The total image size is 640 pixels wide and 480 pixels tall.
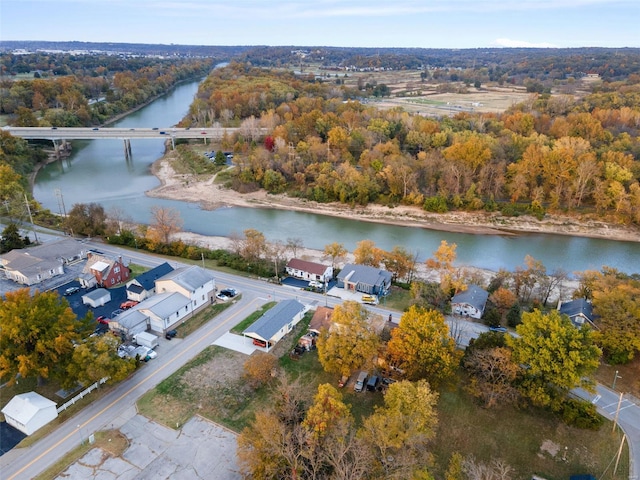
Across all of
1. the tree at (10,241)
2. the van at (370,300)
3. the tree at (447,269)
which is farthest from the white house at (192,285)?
the tree at (10,241)

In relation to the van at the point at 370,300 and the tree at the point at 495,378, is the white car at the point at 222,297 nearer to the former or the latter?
the van at the point at 370,300

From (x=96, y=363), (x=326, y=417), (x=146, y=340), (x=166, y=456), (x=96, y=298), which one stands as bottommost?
(x=166, y=456)

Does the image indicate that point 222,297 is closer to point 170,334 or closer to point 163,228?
point 170,334

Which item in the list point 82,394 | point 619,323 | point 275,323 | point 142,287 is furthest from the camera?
point 142,287

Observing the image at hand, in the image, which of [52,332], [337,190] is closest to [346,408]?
[52,332]

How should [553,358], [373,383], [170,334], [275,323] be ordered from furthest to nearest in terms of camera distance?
1. [170,334]
2. [275,323]
3. [373,383]
4. [553,358]

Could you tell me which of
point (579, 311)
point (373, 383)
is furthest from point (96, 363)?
point (579, 311)

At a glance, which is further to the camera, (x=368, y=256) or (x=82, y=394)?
(x=368, y=256)
